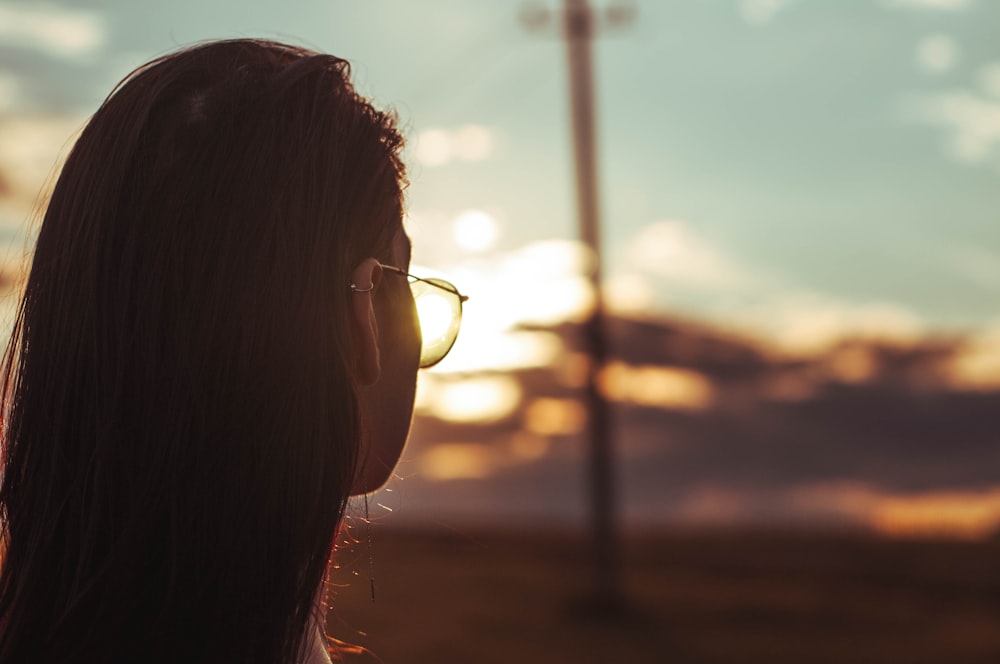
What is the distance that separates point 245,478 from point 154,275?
0.33m

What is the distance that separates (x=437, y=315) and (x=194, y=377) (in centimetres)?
75

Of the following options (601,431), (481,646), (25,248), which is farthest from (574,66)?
(25,248)

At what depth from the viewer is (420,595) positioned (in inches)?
768

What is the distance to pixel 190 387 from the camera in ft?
5.03

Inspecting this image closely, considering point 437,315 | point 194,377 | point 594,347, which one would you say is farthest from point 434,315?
point 594,347

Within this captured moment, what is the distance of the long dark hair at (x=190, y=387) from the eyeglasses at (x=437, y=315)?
417 mm

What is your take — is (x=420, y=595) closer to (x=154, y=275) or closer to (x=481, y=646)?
(x=481, y=646)

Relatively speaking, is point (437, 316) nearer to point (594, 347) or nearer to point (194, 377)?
point (194, 377)

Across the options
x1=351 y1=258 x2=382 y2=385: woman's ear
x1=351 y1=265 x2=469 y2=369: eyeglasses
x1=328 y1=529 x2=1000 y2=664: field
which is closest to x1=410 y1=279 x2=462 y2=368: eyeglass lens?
x1=351 y1=265 x2=469 y2=369: eyeglasses

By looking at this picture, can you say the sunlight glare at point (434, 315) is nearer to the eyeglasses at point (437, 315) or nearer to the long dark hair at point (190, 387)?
the eyeglasses at point (437, 315)

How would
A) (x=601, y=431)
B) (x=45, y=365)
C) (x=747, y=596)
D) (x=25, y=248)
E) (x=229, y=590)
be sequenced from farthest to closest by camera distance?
(x=747, y=596), (x=601, y=431), (x=25, y=248), (x=45, y=365), (x=229, y=590)

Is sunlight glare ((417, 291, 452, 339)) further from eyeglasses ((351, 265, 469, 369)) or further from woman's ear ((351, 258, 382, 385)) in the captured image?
woman's ear ((351, 258, 382, 385))

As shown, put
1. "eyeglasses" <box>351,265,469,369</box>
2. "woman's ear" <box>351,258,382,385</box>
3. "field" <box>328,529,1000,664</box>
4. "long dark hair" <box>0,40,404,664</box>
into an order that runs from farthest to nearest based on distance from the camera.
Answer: "field" <box>328,529,1000,664</box>
"eyeglasses" <box>351,265,469,369</box>
"woman's ear" <box>351,258,382,385</box>
"long dark hair" <box>0,40,404,664</box>

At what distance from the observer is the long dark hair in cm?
152
